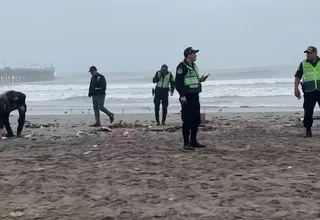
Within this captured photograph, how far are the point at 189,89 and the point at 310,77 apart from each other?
8.05 feet

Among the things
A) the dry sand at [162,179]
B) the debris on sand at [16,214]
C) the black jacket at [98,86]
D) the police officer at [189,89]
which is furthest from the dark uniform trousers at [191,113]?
the black jacket at [98,86]

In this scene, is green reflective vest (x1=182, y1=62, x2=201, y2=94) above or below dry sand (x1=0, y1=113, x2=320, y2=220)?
above

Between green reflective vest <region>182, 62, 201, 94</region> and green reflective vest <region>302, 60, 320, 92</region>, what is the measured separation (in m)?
2.20

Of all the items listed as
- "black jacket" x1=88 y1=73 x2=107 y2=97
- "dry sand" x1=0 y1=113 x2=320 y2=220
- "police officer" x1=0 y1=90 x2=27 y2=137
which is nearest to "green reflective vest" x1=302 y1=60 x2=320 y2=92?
"dry sand" x1=0 y1=113 x2=320 y2=220

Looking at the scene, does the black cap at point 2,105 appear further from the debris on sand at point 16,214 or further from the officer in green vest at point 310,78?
the officer in green vest at point 310,78

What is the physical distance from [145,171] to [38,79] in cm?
8339

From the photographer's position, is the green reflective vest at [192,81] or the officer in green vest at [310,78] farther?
the officer in green vest at [310,78]

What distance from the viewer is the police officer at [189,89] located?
7730 mm

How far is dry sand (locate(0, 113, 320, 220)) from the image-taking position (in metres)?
4.40

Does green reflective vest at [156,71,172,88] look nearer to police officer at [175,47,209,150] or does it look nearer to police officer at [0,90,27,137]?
police officer at [0,90,27,137]

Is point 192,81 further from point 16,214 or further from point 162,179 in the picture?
point 16,214

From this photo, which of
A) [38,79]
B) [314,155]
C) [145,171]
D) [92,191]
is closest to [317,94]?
[314,155]

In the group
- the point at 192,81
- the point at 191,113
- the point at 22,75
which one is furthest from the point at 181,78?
the point at 22,75

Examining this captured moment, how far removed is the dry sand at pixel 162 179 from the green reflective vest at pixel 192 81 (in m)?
1.00
